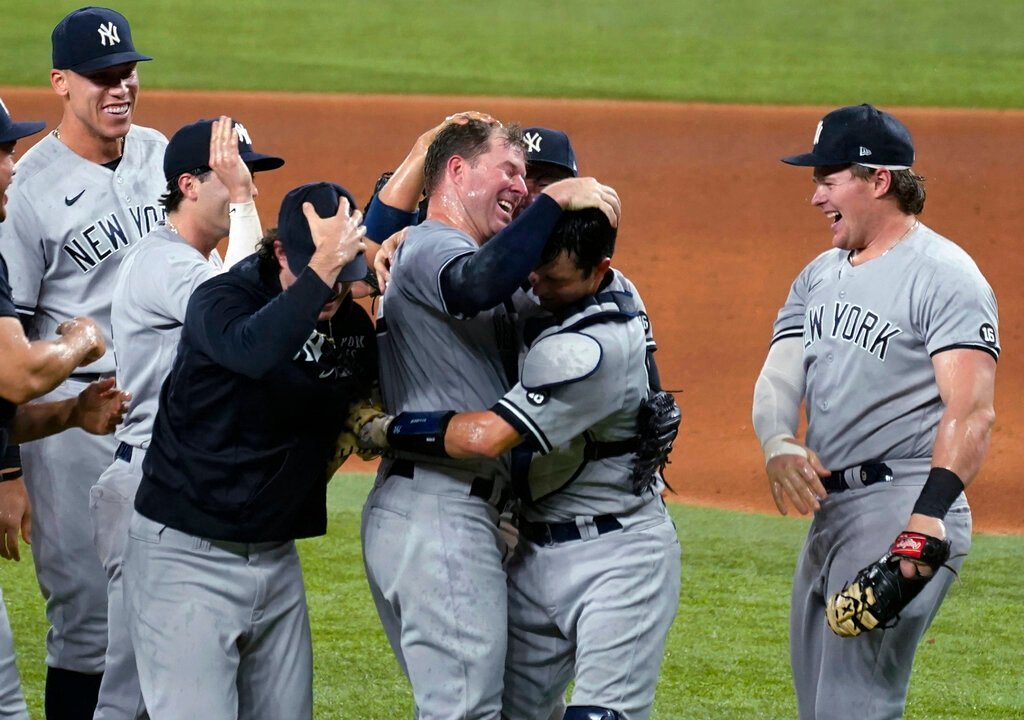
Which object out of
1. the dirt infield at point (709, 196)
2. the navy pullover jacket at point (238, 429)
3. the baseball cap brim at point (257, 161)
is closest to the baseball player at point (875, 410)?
the navy pullover jacket at point (238, 429)

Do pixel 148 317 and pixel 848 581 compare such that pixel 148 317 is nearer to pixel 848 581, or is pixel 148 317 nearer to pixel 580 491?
pixel 580 491

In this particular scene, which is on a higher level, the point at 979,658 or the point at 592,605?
the point at 592,605

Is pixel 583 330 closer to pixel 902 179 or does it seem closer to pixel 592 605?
pixel 592 605

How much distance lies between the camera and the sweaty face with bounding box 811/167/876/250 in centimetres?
363

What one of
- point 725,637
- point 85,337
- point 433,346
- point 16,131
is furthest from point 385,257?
point 725,637

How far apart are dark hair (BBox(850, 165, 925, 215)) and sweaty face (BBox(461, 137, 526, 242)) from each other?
3.15 ft

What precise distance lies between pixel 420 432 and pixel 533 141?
107 centimetres

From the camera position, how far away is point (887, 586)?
322cm

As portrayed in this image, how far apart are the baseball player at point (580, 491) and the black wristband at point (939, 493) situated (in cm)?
60

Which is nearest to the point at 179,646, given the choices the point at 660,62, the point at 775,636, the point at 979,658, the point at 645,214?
the point at 775,636

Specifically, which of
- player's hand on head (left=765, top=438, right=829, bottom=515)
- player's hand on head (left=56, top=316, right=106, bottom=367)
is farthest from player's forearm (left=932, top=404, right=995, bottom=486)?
player's hand on head (left=56, top=316, right=106, bottom=367)

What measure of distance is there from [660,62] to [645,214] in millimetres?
4683

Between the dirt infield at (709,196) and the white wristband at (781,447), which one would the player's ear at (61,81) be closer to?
the white wristband at (781,447)

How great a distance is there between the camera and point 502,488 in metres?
3.27
